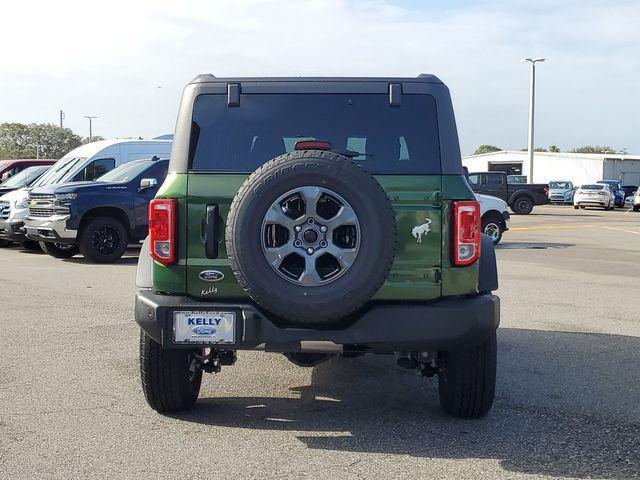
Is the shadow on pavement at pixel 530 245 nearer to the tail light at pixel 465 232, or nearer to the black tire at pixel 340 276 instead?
the tail light at pixel 465 232

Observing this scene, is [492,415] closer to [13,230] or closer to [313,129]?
[313,129]

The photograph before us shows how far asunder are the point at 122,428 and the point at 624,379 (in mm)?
3603

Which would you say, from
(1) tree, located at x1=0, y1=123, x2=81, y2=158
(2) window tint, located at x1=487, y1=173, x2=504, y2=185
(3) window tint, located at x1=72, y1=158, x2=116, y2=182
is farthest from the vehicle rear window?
(1) tree, located at x1=0, y1=123, x2=81, y2=158

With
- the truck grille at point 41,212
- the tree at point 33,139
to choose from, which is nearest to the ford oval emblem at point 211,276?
the truck grille at point 41,212

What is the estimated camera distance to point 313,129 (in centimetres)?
458

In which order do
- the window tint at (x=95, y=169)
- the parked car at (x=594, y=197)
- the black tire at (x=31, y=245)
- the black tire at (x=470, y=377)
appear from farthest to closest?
the parked car at (x=594, y=197) < the black tire at (x=31, y=245) < the window tint at (x=95, y=169) < the black tire at (x=470, y=377)

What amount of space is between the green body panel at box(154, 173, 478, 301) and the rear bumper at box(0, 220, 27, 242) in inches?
416

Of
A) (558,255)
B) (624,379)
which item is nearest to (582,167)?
(558,255)

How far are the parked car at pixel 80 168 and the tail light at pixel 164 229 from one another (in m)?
10.2

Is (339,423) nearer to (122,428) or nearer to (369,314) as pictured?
(369,314)

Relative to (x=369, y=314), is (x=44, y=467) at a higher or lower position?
lower

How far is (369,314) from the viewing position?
417 cm

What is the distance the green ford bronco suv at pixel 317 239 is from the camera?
3.99 metres

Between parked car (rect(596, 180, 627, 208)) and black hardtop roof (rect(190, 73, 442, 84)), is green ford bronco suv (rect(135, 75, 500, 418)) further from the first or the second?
parked car (rect(596, 180, 627, 208))
